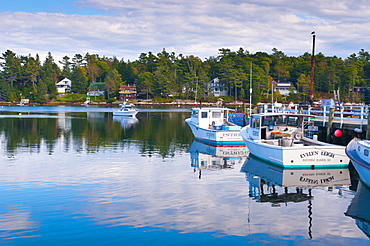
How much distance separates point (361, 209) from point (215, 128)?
23346 millimetres

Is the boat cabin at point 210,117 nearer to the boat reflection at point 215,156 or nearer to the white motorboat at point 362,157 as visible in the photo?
the boat reflection at point 215,156

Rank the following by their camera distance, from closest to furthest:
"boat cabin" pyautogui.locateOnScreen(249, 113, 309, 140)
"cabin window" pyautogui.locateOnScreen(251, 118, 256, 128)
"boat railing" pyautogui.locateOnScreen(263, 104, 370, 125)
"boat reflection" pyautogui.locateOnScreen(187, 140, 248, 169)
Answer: "boat reflection" pyautogui.locateOnScreen(187, 140, 248, 169), "boat railing" pyautogui.locateOnScreen(263, 104, 370, 125), "boat cabin" pyautogui.locateOnScreen(249, 113, 309, 140), "cabin window" pyautogui.locateOnScreen(251, 118, 256, 128)

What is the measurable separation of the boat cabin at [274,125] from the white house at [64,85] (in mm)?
161652

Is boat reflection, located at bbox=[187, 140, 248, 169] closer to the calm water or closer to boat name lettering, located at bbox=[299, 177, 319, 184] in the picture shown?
the calm water

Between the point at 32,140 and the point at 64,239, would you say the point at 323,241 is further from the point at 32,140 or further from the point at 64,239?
the point at 32,140

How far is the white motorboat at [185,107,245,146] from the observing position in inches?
1535

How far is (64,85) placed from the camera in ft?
605

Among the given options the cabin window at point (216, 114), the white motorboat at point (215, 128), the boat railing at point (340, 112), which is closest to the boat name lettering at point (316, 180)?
the boat railing at point (340, 112)

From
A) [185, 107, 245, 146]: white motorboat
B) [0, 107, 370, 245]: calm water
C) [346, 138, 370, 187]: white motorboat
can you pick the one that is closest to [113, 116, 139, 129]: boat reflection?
[185, 107, 245, 146]: white motorboat

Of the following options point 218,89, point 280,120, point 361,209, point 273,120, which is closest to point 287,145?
point 273,120

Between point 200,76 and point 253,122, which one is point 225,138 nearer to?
point 253,122

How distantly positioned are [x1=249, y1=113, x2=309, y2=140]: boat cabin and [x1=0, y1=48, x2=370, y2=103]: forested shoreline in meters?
115

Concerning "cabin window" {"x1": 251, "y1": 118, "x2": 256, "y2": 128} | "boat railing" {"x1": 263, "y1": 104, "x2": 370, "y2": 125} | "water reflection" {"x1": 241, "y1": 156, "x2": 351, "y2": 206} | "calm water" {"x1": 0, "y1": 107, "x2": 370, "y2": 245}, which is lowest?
"calm water" {"x1": 0, "y1": 107, "x2": 370, "y2": 245}

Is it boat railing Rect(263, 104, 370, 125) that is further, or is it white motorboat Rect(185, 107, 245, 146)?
white motorboat Rect(185, 107, 245, 146)
